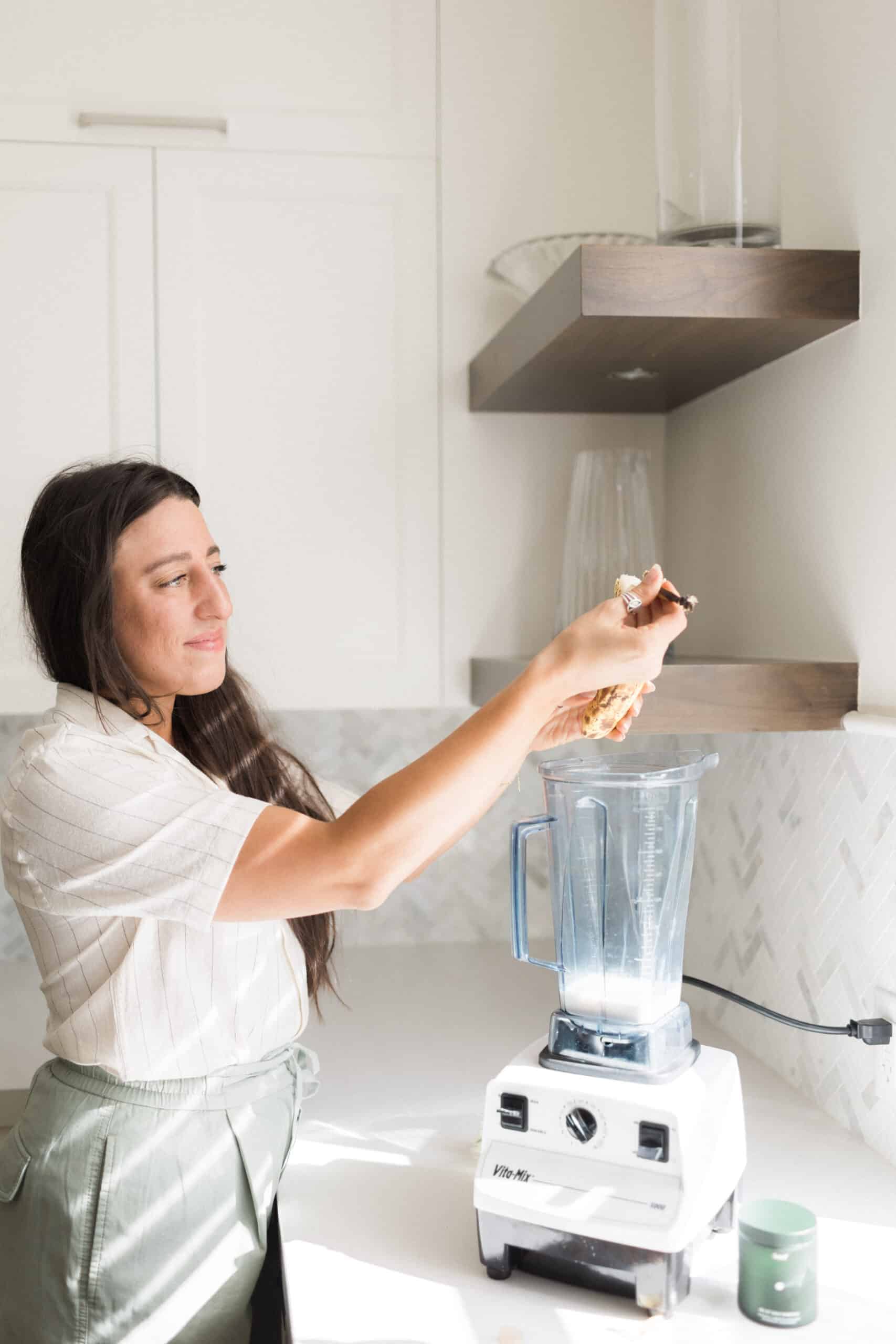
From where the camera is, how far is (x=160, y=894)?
0.99 meters

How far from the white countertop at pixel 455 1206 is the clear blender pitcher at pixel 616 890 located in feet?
0.64

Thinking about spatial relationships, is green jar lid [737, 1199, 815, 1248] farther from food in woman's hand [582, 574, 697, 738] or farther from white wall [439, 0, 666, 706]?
white wall [439, 0, 666, 706]

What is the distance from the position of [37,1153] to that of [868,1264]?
29.6 inches

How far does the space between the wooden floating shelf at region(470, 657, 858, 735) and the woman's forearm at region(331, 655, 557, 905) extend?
0.32 m

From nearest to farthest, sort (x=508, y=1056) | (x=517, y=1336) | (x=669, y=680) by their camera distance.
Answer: (x=517, y=1336) < (x=669, y=680) < (x=508, y=1056)

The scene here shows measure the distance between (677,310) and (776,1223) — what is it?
0.84 metres

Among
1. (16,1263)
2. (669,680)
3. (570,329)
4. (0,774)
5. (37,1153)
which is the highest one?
(570,329)

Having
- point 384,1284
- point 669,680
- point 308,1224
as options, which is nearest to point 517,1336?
point 384,1284

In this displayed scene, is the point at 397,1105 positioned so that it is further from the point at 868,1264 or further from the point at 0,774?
the point at 0,774

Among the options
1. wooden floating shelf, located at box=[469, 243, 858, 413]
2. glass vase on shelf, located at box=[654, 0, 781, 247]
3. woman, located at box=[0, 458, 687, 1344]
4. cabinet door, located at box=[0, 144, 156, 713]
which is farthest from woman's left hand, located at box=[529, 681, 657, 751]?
cabinet door, located at box=[0, 144, 156, 713]

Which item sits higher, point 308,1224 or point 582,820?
point 582,820

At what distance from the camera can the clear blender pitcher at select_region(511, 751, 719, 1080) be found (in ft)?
3.62

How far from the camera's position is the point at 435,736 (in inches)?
84.7

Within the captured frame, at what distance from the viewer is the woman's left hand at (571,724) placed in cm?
114
